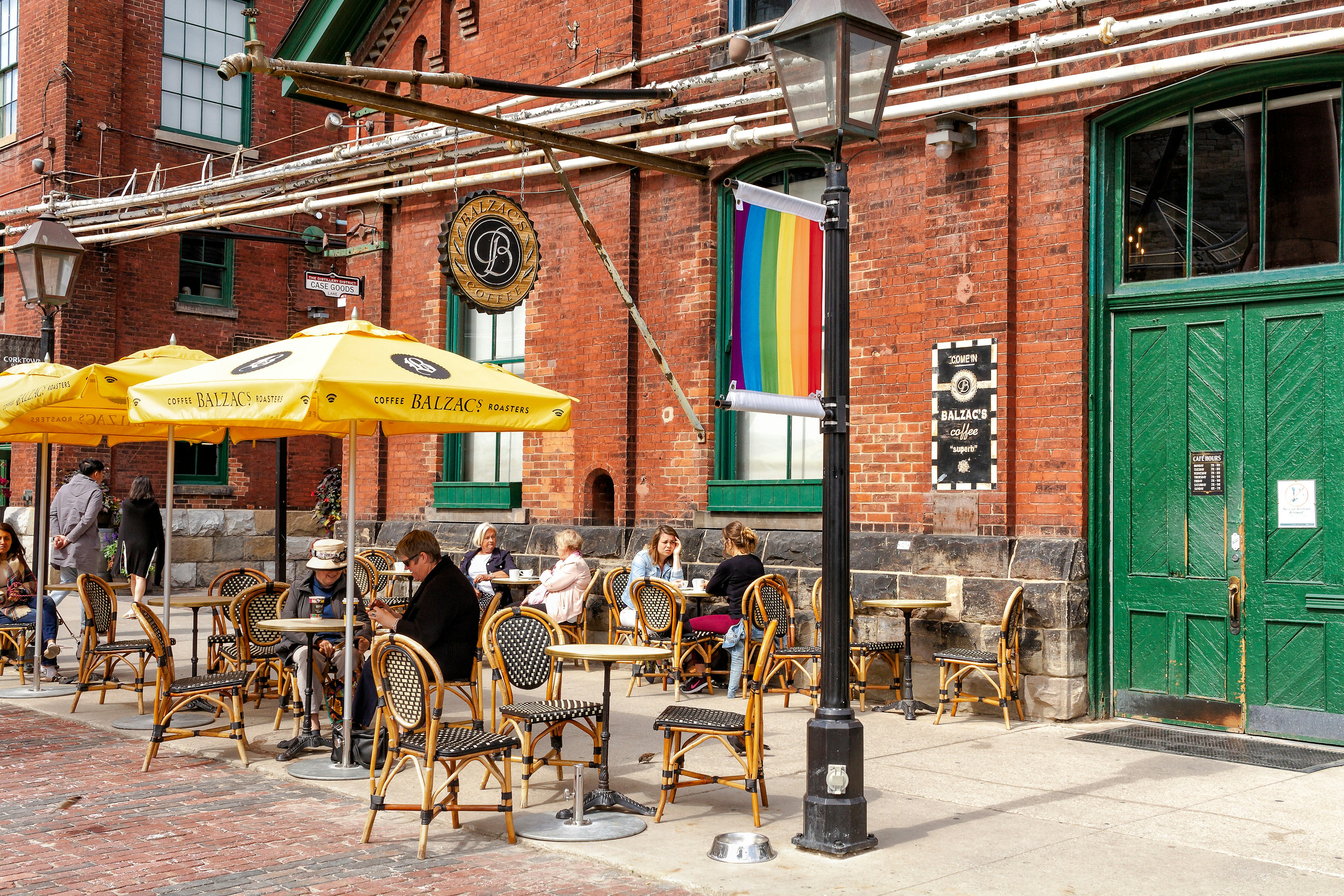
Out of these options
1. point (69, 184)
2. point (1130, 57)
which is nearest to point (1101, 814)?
point (1130, 57)

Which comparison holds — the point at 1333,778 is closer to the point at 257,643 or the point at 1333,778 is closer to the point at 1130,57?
the point at 1130,57

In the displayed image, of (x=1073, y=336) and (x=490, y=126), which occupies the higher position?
(x=490, y=126)

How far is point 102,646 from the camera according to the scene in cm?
977

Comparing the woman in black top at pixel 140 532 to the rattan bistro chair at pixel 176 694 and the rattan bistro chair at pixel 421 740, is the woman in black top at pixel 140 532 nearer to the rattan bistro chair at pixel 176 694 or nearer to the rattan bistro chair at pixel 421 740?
the rattan bistro chair at pixel 176 694

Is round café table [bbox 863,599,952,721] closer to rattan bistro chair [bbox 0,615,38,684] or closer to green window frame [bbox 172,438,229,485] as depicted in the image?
rattan bistro chair [bbox 0,615,38,684]

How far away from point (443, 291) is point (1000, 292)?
7612 mm

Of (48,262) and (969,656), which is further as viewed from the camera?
(48,262)

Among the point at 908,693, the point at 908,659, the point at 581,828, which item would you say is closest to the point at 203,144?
the point at 908,659

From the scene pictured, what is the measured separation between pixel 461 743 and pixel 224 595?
5.38 meters

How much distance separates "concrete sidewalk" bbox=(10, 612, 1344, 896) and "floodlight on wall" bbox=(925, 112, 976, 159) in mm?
4491

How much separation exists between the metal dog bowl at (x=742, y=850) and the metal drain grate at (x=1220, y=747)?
3743 millimetres

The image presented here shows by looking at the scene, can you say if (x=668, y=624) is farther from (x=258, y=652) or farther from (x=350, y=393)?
(x=350, y=393)

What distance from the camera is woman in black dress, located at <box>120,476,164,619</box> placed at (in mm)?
13625

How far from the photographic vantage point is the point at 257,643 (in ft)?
30.3
